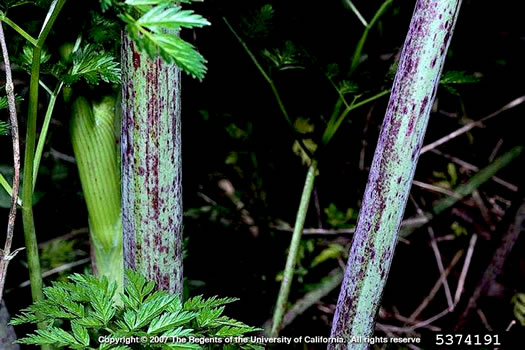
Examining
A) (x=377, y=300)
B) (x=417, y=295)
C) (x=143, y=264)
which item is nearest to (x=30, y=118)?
(x=143, y=264)

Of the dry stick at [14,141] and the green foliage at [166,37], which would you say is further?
the dry stick at [14,141]

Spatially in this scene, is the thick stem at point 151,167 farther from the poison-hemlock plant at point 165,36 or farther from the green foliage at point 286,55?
the green foliage at point 286,55

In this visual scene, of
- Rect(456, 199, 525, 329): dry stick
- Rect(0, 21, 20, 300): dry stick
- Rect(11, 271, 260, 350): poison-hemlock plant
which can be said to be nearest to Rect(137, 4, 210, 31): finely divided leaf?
Rect(0, 21, 20, 300): dry stick

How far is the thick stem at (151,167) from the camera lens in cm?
70

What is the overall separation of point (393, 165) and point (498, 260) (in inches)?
50.7

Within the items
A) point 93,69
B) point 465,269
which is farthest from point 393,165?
point 465,269

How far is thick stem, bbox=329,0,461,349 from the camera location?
0.67m

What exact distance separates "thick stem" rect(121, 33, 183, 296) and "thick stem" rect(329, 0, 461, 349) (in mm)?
270

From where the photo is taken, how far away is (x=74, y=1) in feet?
3.18

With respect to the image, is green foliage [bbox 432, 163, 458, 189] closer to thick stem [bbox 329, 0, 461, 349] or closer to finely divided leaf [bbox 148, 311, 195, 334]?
thick stem [bbox 329, 0, 461, 349]

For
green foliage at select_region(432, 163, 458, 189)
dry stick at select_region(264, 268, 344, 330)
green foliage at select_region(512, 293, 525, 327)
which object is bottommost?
green foliage at select_region(512, 293, 525, 327)

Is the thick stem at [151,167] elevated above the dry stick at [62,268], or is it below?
above

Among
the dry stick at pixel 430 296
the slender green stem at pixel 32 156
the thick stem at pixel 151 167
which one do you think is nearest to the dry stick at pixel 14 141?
the slender green stem at pixel 32 156

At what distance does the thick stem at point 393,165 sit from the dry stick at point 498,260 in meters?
1.15
